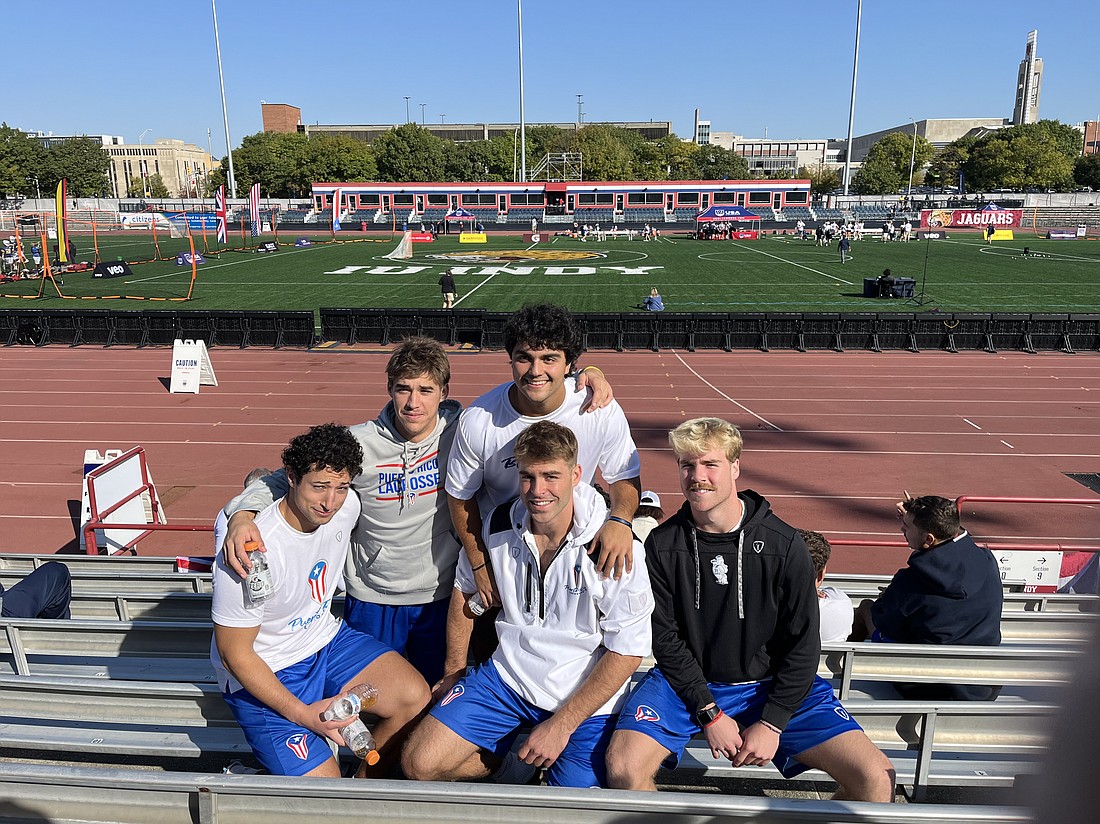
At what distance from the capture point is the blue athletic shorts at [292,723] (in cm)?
317

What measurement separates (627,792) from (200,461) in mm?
10997

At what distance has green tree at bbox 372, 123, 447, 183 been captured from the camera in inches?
4018

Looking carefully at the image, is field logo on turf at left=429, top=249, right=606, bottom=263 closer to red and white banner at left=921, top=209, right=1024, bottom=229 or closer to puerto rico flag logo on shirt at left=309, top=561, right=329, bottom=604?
red and white banner at left=921, top=209, right=1024, bottom=229

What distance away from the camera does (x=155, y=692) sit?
3.30 m

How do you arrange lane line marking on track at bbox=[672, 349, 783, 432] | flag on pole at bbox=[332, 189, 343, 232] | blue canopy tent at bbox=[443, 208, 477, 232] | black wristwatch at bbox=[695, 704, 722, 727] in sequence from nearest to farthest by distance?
black wristwatch at bbox=[695, 704, 722, 727] → lane line marking on track at bbox=[672, 349, 783, 432] → blue canopy tent at bbox=[443, 208, 477, 232] → flag on pole at bbox=[332, 189, 343, 232]

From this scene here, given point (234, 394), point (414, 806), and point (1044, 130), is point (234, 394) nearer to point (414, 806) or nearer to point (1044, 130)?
point (414, 806)

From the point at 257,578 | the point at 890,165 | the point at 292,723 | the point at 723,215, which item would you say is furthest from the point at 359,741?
the point at 890,165

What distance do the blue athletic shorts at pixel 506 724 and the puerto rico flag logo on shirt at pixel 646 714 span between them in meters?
0.13

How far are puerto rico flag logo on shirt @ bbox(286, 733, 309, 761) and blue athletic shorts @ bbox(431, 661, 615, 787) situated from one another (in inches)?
21.7

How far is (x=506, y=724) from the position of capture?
10.9 ft

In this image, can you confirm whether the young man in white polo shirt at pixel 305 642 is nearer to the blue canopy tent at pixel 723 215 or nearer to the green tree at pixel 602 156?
the blue canopy tent at pixel 723 215

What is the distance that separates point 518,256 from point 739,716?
40.6m

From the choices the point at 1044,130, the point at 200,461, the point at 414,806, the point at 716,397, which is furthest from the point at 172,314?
the point at 1044,130

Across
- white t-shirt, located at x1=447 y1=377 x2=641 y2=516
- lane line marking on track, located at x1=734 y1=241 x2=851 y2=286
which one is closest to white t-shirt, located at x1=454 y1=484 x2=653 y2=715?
white t-shirt, located at x1=447 y1=377 x2=641 y2=516
